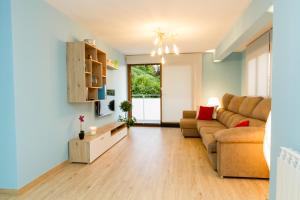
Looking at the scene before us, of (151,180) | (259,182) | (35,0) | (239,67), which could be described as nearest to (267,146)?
(259,182)

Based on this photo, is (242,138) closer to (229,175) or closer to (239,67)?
(229,175)

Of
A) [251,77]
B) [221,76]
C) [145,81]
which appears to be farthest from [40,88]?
[221,76]

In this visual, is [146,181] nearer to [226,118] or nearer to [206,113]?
[226,118]

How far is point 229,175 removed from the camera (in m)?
2.69

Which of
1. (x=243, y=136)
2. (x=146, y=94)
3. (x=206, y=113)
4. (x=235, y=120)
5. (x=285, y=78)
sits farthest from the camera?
(x=146, y=94)

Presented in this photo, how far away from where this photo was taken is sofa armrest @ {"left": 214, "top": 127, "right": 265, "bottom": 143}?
256 cm

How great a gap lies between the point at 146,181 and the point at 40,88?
1.88 metres

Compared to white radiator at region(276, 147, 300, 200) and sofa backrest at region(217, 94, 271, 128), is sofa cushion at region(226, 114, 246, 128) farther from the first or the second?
white radiator at region(276, 147, 300, 200)

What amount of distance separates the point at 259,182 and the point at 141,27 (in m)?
3.16

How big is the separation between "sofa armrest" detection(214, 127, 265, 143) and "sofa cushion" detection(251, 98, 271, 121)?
1.72ft

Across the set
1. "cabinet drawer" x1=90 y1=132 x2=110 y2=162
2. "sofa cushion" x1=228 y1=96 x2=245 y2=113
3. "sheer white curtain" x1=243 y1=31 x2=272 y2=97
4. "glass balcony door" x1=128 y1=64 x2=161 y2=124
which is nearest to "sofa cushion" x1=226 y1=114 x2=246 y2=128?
"sofa cushion" x1=228 y1=96 x2=245 y2=113

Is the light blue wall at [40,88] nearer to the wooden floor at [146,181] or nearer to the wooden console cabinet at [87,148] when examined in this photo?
the wooden console cabinet at [87,148]

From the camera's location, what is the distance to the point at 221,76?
6352mm

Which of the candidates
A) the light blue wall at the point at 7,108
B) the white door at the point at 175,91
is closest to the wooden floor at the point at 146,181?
the light blue wall at the point at 7,108
